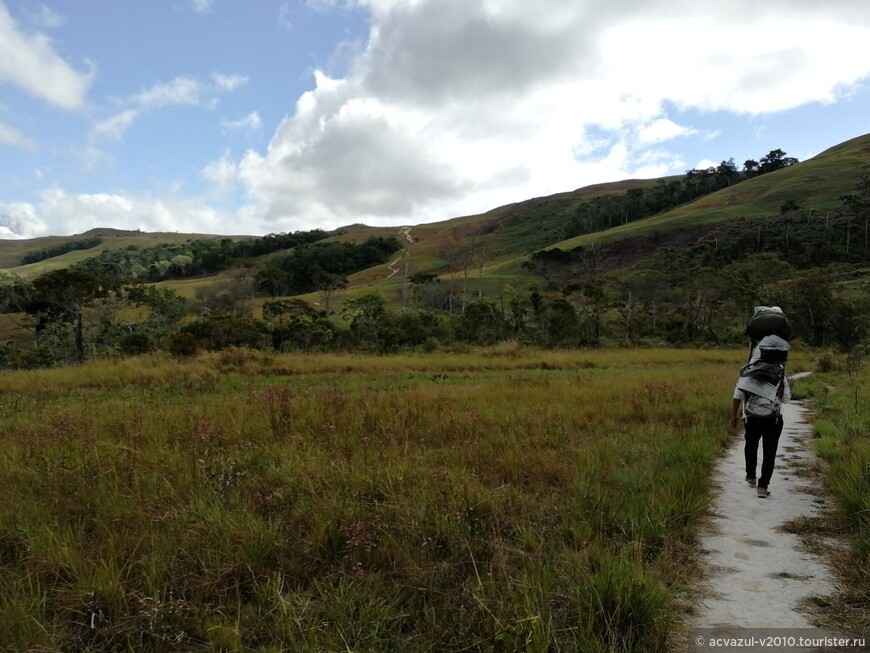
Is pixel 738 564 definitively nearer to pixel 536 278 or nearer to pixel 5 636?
pixel 5 636

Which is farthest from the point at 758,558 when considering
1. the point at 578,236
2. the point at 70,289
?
the point at 578,236

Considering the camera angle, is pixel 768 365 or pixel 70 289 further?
pixel 70 289

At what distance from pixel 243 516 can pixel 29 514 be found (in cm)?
157

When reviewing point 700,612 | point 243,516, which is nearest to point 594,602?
point 700,612

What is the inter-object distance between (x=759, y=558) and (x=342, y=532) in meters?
2.97

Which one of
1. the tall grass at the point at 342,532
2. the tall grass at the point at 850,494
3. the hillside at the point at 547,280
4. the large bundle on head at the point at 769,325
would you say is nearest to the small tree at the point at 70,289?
the hillside at the point at 547,280

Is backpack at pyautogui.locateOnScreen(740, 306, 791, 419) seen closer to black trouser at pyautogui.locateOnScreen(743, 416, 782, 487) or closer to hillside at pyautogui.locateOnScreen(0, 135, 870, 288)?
black trouser at pyautogui.locateOnScreen(743, 416, 782, 487)

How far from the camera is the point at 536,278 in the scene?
87.7 m

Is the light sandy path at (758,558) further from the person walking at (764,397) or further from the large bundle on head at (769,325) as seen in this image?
Result: the large bundle on head at (769,325)

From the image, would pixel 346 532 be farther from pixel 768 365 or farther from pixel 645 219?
pixel 645 219

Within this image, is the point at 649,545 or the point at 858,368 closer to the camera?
the point at 649,545

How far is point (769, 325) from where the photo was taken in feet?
18.4

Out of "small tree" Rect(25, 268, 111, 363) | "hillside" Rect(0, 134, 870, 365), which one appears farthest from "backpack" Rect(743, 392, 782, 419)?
"small tree" Rect(25, 268, 111, 363)

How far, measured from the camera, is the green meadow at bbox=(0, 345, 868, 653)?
2.57 metres
